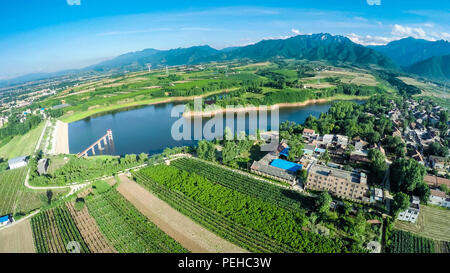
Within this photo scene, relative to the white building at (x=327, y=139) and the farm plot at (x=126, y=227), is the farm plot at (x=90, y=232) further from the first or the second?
the white building at (x=327, y=139)

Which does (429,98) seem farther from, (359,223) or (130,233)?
(130,233)

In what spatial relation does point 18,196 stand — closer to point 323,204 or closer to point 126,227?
point 126,227

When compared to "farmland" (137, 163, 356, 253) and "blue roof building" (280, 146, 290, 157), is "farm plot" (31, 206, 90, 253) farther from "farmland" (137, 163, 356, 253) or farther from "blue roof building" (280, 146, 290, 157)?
"blue roof building" (280, 146, 290, 157)

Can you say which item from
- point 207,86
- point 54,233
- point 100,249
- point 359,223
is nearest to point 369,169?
point 359,223

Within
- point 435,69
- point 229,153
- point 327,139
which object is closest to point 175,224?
point 229,153

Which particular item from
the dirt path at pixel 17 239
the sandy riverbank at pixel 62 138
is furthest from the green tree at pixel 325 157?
the sandy riverbank at pixel 62 138

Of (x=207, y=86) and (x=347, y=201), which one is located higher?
(x=207, y=86)
